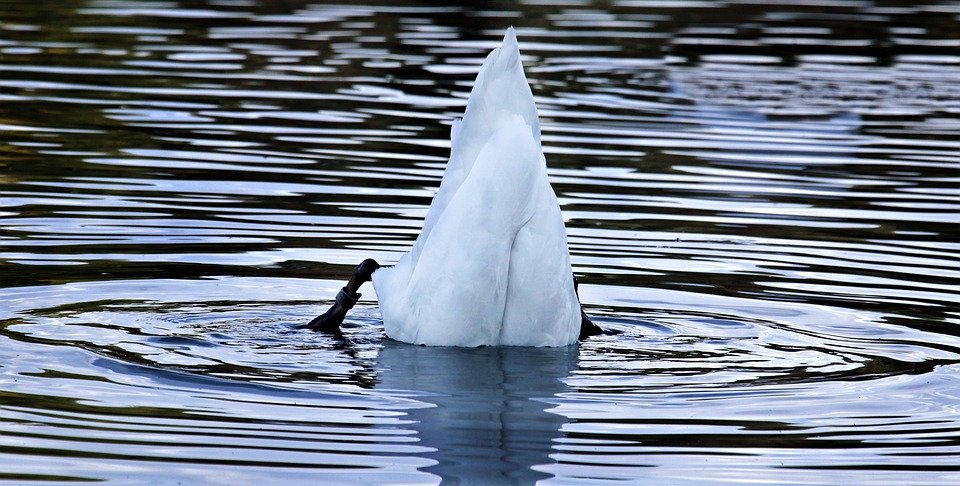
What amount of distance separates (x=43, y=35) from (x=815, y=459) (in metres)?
15.8

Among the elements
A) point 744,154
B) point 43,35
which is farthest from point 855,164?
point 43,35

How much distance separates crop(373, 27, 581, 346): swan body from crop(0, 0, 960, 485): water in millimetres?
165

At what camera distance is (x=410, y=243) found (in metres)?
9.78

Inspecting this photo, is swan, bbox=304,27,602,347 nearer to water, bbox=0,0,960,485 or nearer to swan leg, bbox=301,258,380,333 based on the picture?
water, bbox=0,0,960,485

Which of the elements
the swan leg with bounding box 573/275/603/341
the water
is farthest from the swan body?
the swan leg with bounding box 573/275/603/341

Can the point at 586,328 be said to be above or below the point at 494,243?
below

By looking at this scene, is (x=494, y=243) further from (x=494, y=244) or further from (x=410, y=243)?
(x=410, y=243)

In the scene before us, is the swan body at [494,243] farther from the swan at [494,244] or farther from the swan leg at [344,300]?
the swan leg at [344,300]

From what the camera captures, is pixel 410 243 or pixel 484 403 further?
pixel 410 243

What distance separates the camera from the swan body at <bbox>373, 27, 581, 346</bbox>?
666cm

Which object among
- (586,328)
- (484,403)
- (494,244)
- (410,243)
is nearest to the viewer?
(484,403)

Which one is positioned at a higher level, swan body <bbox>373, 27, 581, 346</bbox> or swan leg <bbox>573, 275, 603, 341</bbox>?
swan body <bbox>373, 27, 581, 346</bbox>

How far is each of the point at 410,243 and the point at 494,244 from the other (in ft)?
10.2

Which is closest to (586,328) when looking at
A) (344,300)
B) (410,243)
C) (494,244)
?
(494,244)
